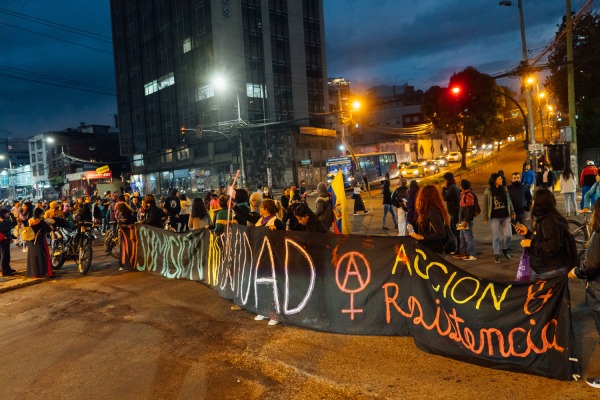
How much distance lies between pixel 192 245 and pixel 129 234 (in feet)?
10.3

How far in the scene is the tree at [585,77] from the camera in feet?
120

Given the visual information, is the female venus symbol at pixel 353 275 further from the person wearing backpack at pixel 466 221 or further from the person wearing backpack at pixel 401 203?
the person wearing backpack at pixel 401 203

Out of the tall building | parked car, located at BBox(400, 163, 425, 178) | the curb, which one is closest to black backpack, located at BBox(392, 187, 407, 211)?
the curb

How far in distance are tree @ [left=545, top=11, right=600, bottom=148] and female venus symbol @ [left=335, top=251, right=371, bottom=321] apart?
37470 mm

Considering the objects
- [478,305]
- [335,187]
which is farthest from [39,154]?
[478,305]

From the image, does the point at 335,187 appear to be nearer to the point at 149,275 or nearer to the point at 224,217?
the point at 224,217

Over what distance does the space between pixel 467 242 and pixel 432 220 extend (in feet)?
14.3

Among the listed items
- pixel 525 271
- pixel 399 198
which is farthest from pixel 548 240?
pixel 399 198

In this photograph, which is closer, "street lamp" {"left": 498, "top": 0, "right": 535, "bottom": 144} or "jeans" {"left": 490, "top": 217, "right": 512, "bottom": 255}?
"jeans" {"left": 490, "top": 217, "right": 512, "bottom": 255}

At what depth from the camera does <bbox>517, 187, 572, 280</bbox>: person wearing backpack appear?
5203 mm

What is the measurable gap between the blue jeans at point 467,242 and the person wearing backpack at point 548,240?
16.1 feet

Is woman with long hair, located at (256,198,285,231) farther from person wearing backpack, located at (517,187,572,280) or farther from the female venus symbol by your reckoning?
person wearing backpack, located at (517,187,572,280)

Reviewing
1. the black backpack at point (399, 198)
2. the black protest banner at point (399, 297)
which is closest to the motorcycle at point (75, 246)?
the black protest banner at point (399, 297)

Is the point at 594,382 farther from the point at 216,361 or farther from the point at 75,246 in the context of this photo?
the point at 75,246
